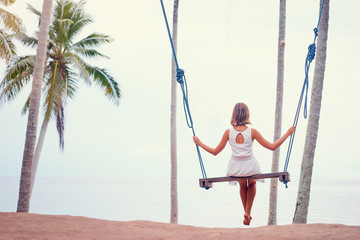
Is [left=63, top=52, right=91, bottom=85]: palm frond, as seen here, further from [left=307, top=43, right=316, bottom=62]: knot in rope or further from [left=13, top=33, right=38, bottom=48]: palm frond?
[left=307, top=43, right=316, bottom=62]: knot in rope

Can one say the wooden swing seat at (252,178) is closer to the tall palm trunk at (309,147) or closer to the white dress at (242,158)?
the white dress at (242,158)

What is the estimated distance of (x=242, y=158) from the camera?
5.46 m

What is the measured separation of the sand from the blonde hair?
2.24 m

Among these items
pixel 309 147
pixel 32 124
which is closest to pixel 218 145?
pixel 309 147

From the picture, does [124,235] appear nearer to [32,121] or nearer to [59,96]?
[32,121]

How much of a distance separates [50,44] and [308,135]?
36.3ft

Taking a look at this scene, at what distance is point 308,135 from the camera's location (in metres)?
9.25

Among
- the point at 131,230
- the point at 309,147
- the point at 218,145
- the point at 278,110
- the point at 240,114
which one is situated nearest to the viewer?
the point at 240,114

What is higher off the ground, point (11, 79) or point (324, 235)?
point (11, 79)

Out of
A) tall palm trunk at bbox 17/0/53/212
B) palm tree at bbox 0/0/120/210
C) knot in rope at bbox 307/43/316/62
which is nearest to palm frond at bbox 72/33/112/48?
palm tree at bbox 0/0/120/210

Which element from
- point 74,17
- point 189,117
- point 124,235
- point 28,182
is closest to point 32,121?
point 28,182

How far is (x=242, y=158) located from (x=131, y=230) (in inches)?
119

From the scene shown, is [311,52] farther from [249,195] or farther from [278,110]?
[278,110]

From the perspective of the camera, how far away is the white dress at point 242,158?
5.38 meters
